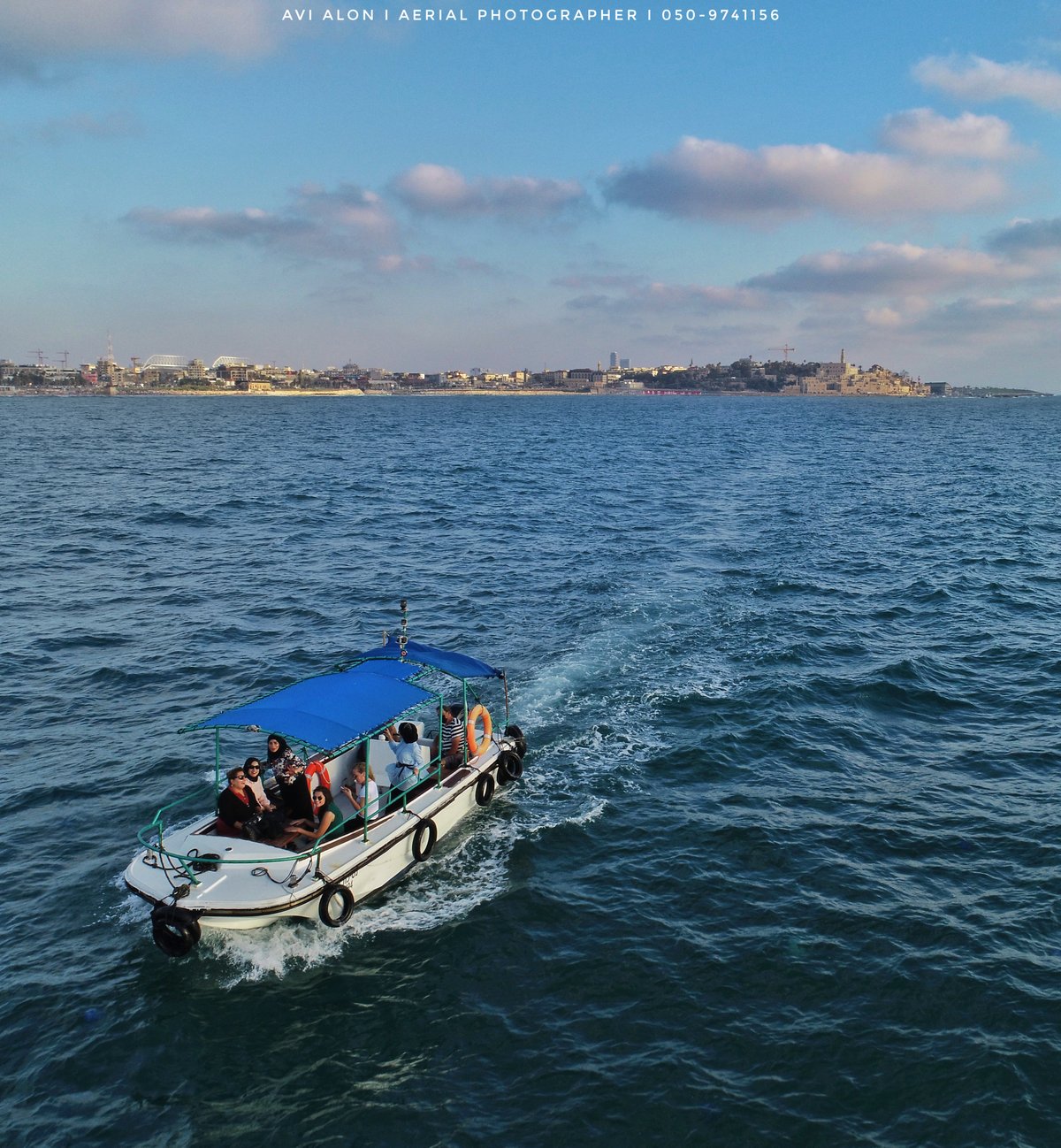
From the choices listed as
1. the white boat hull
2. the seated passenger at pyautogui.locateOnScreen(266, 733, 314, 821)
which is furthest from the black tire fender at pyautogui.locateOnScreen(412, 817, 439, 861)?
the seated passenger at pyautogui.locateOnScreen(266, 733, 314, 821)

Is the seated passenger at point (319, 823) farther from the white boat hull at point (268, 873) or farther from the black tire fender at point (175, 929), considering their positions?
the black tire fender at point (175, 929)

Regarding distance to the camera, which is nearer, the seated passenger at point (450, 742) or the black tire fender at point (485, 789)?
the black tire fender at point (485, 789)

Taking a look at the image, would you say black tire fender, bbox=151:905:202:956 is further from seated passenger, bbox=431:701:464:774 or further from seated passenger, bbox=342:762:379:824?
seated passenger, bbox=431:701:464:774

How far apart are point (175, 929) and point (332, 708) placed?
4.74 m

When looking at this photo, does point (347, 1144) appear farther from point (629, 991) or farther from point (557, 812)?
point (557, 812)

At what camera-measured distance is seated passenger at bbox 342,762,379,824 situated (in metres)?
16.8

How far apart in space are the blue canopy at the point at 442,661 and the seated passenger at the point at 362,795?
3327 millimetres

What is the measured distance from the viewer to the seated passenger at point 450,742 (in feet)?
64.6

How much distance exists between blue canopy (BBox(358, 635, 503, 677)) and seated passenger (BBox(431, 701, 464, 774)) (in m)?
0.97

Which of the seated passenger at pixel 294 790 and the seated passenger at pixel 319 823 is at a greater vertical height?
the seated passenger at pixel 294 790

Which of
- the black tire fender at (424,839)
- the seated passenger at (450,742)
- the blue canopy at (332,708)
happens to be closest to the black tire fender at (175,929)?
the blue canopy at (332,708)

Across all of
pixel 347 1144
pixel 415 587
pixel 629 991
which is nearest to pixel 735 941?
pixel 629 991

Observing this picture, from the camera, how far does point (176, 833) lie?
1599 centimetres

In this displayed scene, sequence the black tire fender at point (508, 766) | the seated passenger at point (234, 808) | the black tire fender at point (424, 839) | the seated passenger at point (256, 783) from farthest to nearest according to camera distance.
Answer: the black tire fender at point (508, 766) < the black tire fender at point (424, 839) < the seated passenger at point (256, 783) < the seated passenger at point (234, 808)
